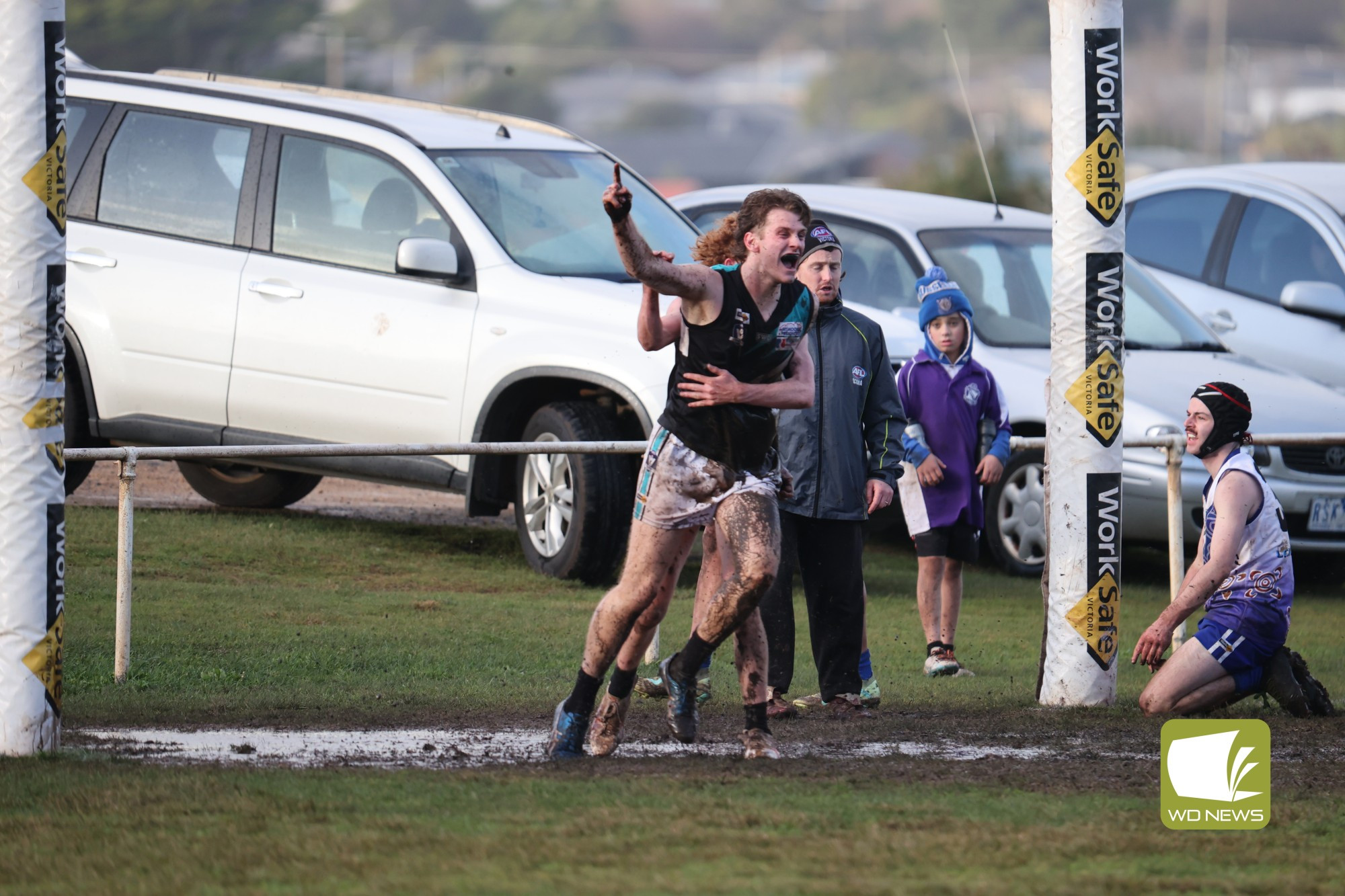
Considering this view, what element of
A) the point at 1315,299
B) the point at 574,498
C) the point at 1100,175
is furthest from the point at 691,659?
the point at 1315,299

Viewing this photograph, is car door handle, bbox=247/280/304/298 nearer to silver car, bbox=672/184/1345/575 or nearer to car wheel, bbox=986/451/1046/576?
silver car, bbox=672/184/1345/575

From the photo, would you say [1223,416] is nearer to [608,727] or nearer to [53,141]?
[608,727]

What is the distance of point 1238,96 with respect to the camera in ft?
552

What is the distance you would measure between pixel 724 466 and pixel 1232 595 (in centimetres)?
254

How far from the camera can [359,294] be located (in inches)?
414

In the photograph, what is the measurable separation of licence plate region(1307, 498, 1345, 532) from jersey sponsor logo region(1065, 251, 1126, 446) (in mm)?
3794

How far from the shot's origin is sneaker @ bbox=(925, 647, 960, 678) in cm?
873

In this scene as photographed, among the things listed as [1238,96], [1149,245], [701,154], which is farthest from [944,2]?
[1149,245]

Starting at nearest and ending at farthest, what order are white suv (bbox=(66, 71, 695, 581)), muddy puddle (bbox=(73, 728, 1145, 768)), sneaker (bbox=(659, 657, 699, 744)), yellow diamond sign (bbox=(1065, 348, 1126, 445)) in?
muddy puddle (bbox=(73, 728, 1145, 768)) < sneaker (bbox=(659, 657, 699, 744)) < yellow diamond sign (bbox=(1065, 348, 1126, 445)) < white suv (bbox=(66, 71, 695, 581))

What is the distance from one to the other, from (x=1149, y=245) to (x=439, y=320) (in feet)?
18.8

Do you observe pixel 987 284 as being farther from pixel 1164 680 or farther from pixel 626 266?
pixel 626 266

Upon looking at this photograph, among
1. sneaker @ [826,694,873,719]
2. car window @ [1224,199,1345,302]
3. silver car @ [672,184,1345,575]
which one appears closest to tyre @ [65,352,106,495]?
silver car @ [672,184,1345,575]

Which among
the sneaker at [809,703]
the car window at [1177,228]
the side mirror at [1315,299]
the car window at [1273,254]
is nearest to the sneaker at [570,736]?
the sneaker at [809,703]

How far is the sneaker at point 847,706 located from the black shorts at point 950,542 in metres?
1.36
